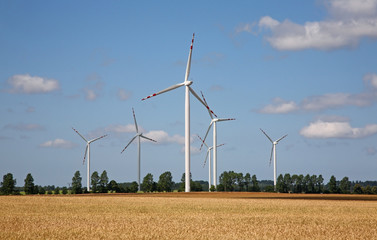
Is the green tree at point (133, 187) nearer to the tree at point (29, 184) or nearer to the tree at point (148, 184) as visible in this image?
the tree at point (148, 184)

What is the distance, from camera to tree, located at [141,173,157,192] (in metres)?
174

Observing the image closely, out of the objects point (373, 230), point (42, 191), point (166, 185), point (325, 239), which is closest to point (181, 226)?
point (325, 239)

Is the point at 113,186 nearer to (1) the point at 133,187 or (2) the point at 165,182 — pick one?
(1) the point at 133,187

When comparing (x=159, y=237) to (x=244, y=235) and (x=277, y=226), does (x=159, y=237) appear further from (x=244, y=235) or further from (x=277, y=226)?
(x=277, y=226)

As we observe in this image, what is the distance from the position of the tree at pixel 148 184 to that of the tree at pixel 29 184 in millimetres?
39515

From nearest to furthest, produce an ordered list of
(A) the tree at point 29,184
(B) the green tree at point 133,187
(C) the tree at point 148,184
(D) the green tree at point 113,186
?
1. (A) the tree at point 29,184
2. (D) the green tree at point 113,186
3. (B) the green tree at point 133,187
4. (C) the tree at point 148,184

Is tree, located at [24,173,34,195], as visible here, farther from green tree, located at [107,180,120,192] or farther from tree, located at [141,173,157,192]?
tree, located at [141,173,157,192]

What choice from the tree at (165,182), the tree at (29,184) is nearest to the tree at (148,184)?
the tree at (165,182)

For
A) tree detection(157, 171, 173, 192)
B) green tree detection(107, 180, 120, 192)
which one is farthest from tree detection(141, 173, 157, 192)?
green tree detection(107, 180, 120, 192)

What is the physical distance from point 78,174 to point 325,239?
523 ft

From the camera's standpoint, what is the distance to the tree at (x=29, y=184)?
14254 cm

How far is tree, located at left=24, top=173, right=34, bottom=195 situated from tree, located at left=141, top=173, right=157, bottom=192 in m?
39.5

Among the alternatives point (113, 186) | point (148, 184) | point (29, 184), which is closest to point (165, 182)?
point (148, 184)

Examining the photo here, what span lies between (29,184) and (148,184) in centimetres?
4271
